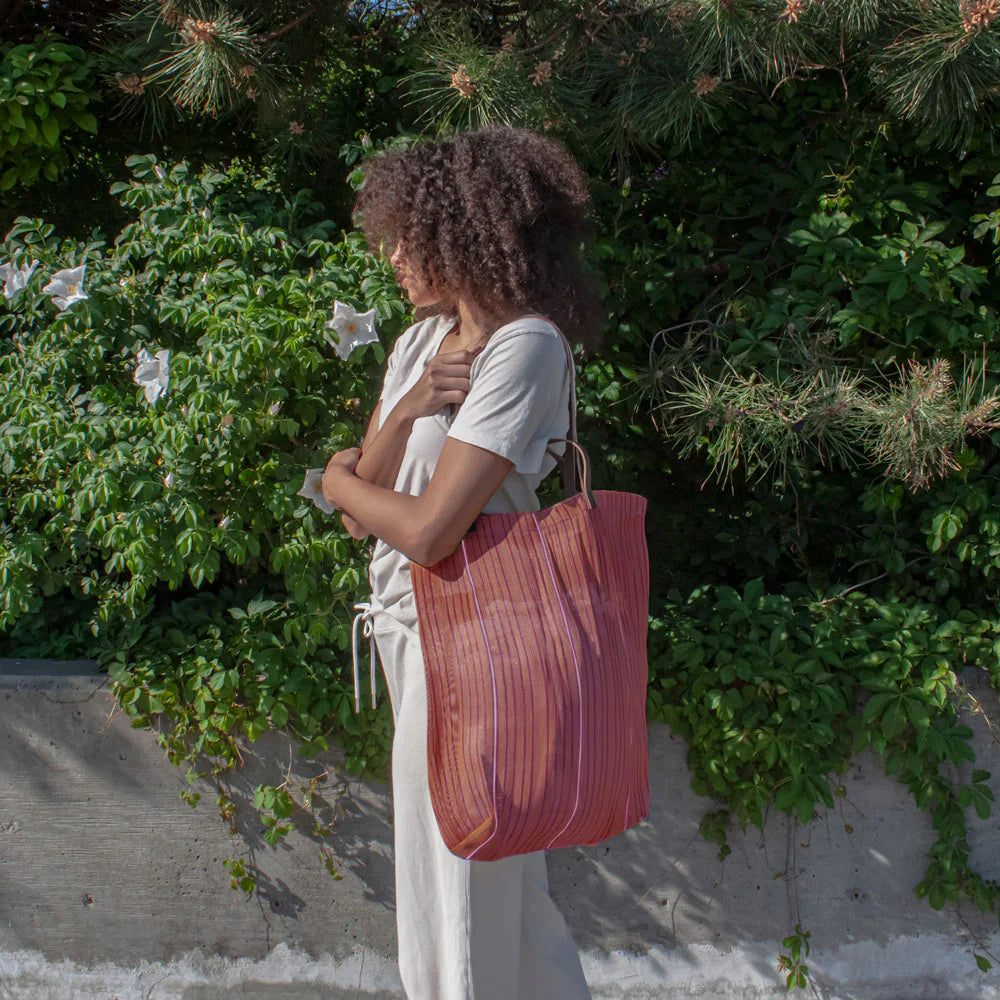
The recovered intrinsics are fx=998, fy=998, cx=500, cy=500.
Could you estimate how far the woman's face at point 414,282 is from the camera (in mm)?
1756

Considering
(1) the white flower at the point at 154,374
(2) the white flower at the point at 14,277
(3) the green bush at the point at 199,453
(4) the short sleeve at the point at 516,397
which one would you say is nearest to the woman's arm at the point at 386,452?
(4) the short sleeve at the point at 516,397

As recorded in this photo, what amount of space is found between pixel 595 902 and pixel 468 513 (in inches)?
62.7

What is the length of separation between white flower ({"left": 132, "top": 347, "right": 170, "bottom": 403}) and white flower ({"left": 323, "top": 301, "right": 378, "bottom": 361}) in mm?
420

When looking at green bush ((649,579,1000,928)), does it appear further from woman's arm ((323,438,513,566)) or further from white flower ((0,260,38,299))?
white flower ((0,260,38,299))

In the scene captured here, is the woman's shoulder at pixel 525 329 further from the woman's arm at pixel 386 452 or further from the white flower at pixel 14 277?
the white flower at pixel 14 277

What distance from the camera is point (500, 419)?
61.6 inches

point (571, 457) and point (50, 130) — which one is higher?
point (50, 130)

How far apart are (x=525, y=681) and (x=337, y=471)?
0.52 m

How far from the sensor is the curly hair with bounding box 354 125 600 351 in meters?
1.68

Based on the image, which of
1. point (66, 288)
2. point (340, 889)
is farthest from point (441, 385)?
point (340, 889)

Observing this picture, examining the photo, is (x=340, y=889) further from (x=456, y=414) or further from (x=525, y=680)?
(x=456, y=414)

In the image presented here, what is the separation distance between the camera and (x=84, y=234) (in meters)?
3.50

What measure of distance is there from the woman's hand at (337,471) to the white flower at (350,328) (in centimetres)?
52

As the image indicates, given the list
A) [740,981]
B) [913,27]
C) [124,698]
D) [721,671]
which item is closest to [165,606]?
[124,698]
